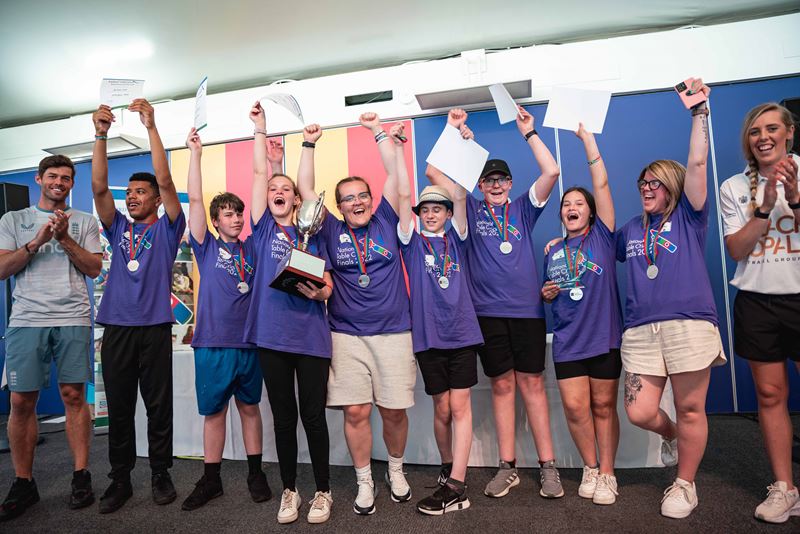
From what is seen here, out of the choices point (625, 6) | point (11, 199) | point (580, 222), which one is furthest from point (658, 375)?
point (11, 199)

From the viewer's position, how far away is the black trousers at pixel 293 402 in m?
2.34

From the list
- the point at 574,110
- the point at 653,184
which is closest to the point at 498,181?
the point at 574,110

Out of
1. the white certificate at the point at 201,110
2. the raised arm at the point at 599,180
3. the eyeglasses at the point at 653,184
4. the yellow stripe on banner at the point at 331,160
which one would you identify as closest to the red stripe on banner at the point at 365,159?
the yellow stripe on banner at the point at 331,160

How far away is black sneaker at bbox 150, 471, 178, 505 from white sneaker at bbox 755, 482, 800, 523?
282 cm

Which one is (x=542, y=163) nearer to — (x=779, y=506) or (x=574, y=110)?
(x=574, y=110)

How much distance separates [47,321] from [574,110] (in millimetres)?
3066

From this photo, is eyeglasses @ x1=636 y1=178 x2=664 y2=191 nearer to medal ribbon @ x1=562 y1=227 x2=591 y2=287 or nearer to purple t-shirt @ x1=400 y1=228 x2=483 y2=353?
medal ribbon @ x1=562 y1=227 x2=591 y2=287

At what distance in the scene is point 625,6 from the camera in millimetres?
4164

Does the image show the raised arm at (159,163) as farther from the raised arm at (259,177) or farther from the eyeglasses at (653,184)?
the eyeglasses at (653,184)

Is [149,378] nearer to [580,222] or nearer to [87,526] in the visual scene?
[87,526]

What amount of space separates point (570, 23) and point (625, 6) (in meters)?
0.46

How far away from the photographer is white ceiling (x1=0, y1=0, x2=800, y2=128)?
3.95 metres

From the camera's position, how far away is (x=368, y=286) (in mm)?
2473

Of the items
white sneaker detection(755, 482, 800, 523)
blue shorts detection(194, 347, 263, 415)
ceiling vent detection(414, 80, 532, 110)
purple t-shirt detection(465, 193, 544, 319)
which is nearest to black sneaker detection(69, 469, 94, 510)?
blue shorts detection(194, 347, 263, 415)
